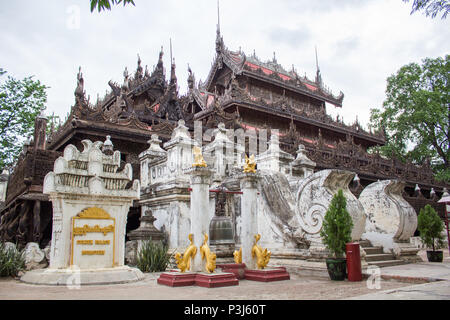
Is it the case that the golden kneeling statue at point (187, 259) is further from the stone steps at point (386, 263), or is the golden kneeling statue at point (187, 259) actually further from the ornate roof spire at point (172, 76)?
the ornate roof spire at point (172, 76)

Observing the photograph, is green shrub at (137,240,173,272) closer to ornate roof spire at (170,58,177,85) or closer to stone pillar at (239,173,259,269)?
stone pillar at (239,173,259,269)

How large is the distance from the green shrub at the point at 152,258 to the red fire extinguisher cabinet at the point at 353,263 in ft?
14.3

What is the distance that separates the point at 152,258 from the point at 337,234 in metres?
4.42

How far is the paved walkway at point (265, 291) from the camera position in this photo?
512cm

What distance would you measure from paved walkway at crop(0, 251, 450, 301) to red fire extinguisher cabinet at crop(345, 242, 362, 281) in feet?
0.54

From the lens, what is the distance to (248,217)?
767cm

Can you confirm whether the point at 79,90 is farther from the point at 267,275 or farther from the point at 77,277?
the point at 267,275

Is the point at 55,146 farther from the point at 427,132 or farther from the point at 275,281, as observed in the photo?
the point at 427,132

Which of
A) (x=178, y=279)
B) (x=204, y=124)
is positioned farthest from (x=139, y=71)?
(x=178, y=279)

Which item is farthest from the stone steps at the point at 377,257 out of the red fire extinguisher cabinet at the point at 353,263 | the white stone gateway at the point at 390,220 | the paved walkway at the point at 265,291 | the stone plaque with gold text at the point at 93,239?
the stone plaque with gold text at the point at 93,239

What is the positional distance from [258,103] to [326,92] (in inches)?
566

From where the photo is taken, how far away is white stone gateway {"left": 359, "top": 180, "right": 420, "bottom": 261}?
32.8 ft

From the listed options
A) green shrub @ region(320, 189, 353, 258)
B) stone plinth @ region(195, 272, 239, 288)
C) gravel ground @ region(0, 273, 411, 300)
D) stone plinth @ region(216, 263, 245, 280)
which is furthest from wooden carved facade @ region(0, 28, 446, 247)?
green shrub @ region(320, 189, 353, 258)
